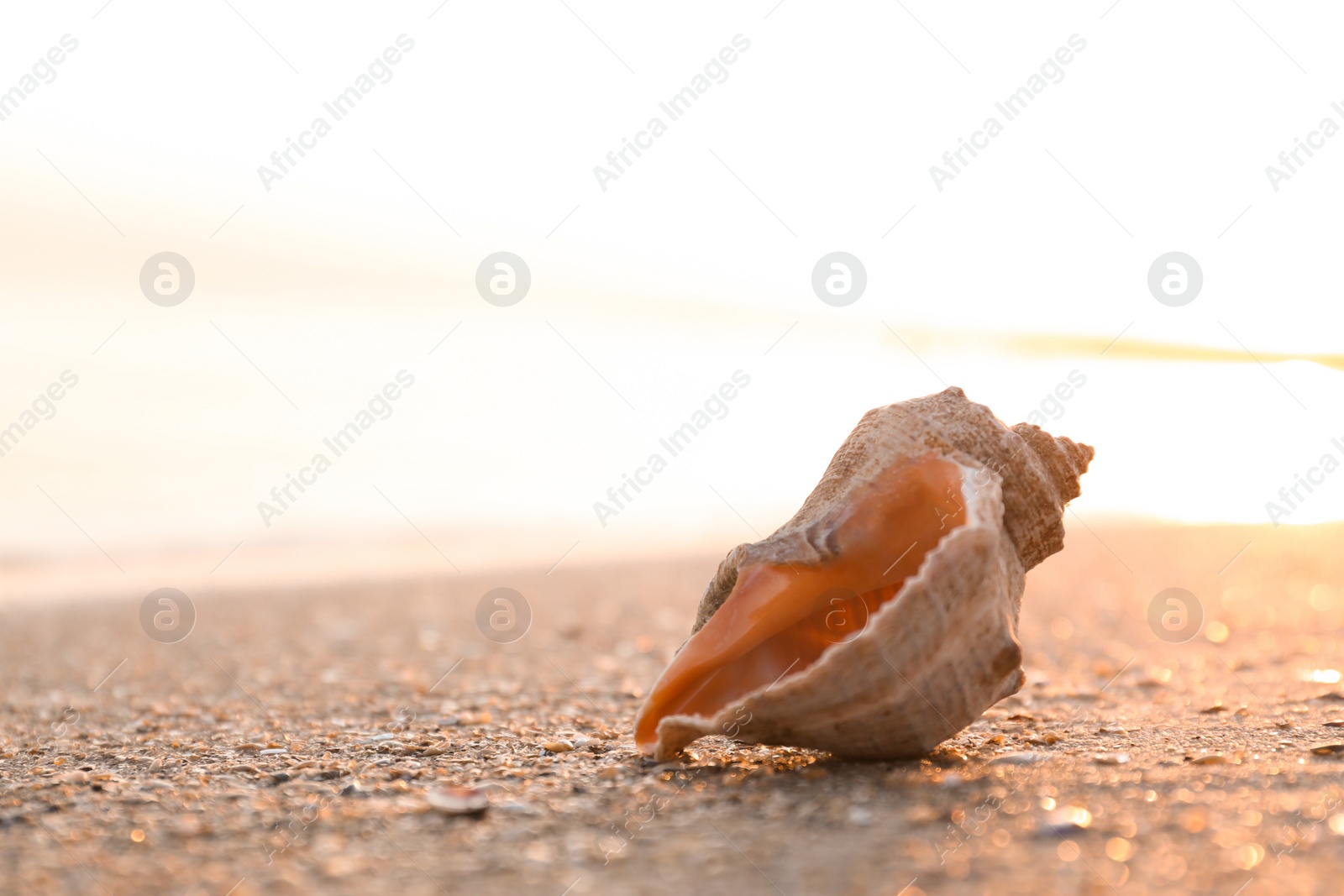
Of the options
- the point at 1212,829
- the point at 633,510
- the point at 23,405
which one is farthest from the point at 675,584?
the point at 23,405

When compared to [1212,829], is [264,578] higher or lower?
higher

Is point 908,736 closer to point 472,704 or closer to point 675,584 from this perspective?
point 472,704
